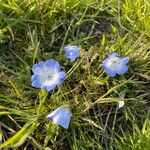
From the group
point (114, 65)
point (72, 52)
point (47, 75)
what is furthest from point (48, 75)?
point (114, 65)

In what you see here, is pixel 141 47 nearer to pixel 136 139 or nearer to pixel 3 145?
pixel 136 139

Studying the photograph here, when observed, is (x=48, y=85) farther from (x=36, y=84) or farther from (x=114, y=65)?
(x=114, y=65)

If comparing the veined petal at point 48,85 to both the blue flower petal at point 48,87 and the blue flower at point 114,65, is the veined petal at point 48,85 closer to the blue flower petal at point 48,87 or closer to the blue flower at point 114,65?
the blue flower petal at point 48,87

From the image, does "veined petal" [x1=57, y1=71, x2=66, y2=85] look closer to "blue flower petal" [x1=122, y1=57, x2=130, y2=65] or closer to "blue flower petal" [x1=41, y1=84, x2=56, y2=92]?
"blue flower petal" [x1=41, y1=84, x2=56, y2=92]

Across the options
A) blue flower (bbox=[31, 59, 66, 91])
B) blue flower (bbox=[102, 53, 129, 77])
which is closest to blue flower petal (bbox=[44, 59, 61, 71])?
blue flower (bbox=[31, 59, 66, 91])

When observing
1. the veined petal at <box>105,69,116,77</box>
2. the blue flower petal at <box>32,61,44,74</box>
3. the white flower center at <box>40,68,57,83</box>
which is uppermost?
the blue flower petal at <box>32,61,44,74</box>

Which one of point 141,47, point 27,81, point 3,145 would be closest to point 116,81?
point 141,47
